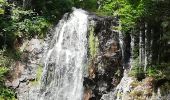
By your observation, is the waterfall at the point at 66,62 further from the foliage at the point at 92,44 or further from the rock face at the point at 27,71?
the rock face at the point at 27,71

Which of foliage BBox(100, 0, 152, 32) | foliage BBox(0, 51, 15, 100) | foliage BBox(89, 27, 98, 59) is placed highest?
foliage BBox(100, 0, 152, 32)

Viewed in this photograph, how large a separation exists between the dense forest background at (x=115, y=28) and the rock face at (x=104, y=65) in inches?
38.5

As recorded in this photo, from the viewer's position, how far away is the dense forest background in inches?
704

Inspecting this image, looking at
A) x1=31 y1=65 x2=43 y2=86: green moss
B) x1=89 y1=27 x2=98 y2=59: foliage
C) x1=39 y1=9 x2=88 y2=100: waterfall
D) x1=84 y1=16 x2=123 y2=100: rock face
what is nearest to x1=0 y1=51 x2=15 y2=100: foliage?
x1=31 y1=65 x2=43 y2=86: green moss

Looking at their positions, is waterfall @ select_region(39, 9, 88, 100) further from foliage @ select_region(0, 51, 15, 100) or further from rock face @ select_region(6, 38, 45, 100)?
foliage @ select_region(0, 51, 15, 100)

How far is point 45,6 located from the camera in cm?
2644

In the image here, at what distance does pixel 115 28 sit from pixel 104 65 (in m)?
2.44

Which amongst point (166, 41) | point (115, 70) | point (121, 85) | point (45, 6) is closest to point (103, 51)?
point (115, 70)

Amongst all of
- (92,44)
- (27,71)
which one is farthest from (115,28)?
(27,71)

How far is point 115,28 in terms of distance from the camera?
73.0ft

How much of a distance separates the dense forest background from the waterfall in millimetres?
1408

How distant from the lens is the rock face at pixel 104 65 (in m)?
20.8

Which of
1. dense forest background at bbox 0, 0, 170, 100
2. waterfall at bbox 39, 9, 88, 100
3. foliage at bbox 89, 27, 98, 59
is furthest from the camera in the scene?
foliage at bbox 89, 27, 98, 59

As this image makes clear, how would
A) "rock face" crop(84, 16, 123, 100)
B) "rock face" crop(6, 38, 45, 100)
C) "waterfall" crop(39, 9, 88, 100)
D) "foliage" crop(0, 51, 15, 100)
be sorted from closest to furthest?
"rock face" crop(84, 16, 123, 100), "waterfall" crop(39, 9, 88, 100), "foliage" crop(0, 51, 15, 100), "rock face" crop(6, 38, 45, 100)
